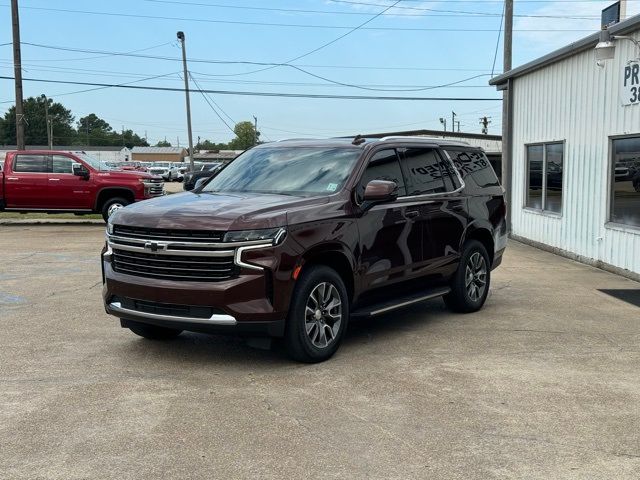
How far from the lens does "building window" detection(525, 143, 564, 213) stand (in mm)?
13562

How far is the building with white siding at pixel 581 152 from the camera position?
1071cm

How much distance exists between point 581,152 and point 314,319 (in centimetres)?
865

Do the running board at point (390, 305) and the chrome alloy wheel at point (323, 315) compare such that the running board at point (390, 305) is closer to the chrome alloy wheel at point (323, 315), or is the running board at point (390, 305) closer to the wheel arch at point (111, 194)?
the chrome alloy wheel at point (323, 315)

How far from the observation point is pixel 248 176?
263 inches

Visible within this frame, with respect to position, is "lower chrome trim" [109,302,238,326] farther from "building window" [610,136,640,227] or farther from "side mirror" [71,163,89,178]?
"side mirror" [71,163,89,178]

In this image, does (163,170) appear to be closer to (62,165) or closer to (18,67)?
(18,67)

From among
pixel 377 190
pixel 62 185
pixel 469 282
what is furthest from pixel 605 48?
pixel 62 185

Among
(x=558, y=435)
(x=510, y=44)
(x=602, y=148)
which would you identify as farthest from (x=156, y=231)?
(x=510, y=44)

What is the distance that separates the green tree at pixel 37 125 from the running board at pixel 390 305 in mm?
136214

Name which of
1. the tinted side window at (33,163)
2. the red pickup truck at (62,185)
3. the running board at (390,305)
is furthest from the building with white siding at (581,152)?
the tinted side window at (33,163)

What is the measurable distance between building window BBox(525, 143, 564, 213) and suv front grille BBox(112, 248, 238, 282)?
32.7 ft

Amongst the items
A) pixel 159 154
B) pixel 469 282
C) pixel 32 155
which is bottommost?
pixel 469 282

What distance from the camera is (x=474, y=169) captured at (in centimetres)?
809

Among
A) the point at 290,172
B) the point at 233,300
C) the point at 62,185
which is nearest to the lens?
the point at 233,300
